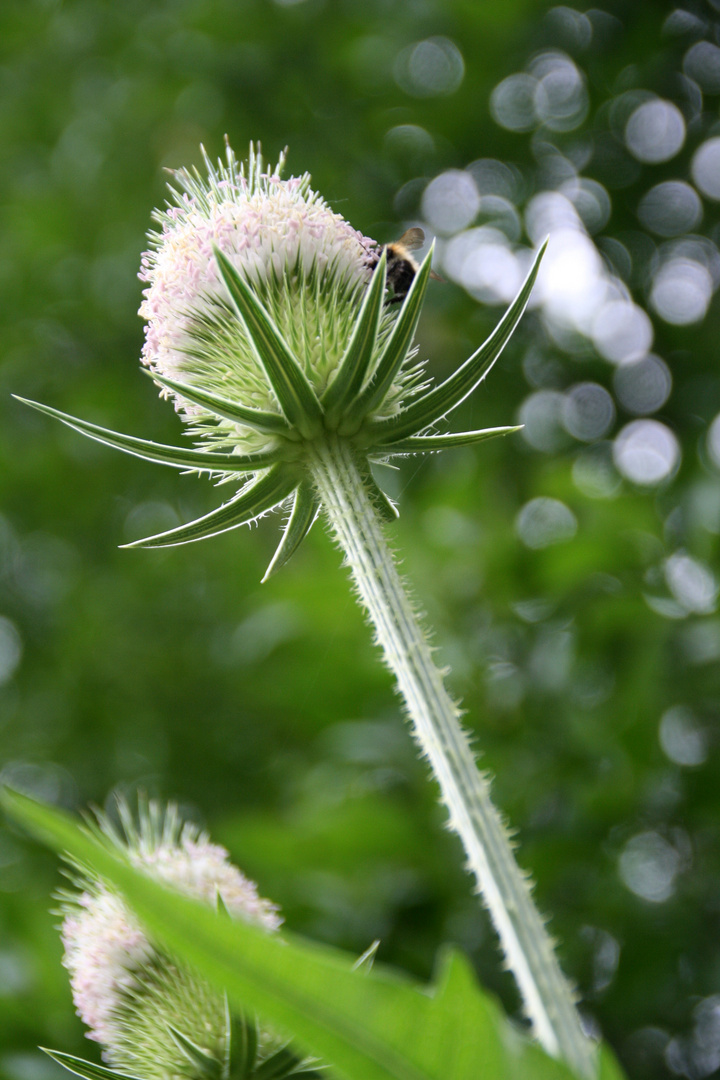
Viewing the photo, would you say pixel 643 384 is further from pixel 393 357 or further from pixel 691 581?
pixel 393 357

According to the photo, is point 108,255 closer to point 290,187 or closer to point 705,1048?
point 290,187

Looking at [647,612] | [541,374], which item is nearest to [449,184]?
[541,374]

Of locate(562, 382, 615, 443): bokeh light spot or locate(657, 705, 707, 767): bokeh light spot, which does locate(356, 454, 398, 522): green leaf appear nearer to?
locate(657, 705, 707, 767): bokeh light spot

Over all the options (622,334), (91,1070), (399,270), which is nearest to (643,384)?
(622,334)

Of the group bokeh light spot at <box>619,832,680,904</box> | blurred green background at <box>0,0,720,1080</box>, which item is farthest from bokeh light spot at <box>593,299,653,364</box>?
bokeh light spot at <box>619,832,680,904</box>

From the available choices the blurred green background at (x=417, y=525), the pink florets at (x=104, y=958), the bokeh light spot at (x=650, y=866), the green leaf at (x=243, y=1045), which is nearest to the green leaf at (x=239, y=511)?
the pink florets at (x=104, y=958)

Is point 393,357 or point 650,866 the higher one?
point 393,357
